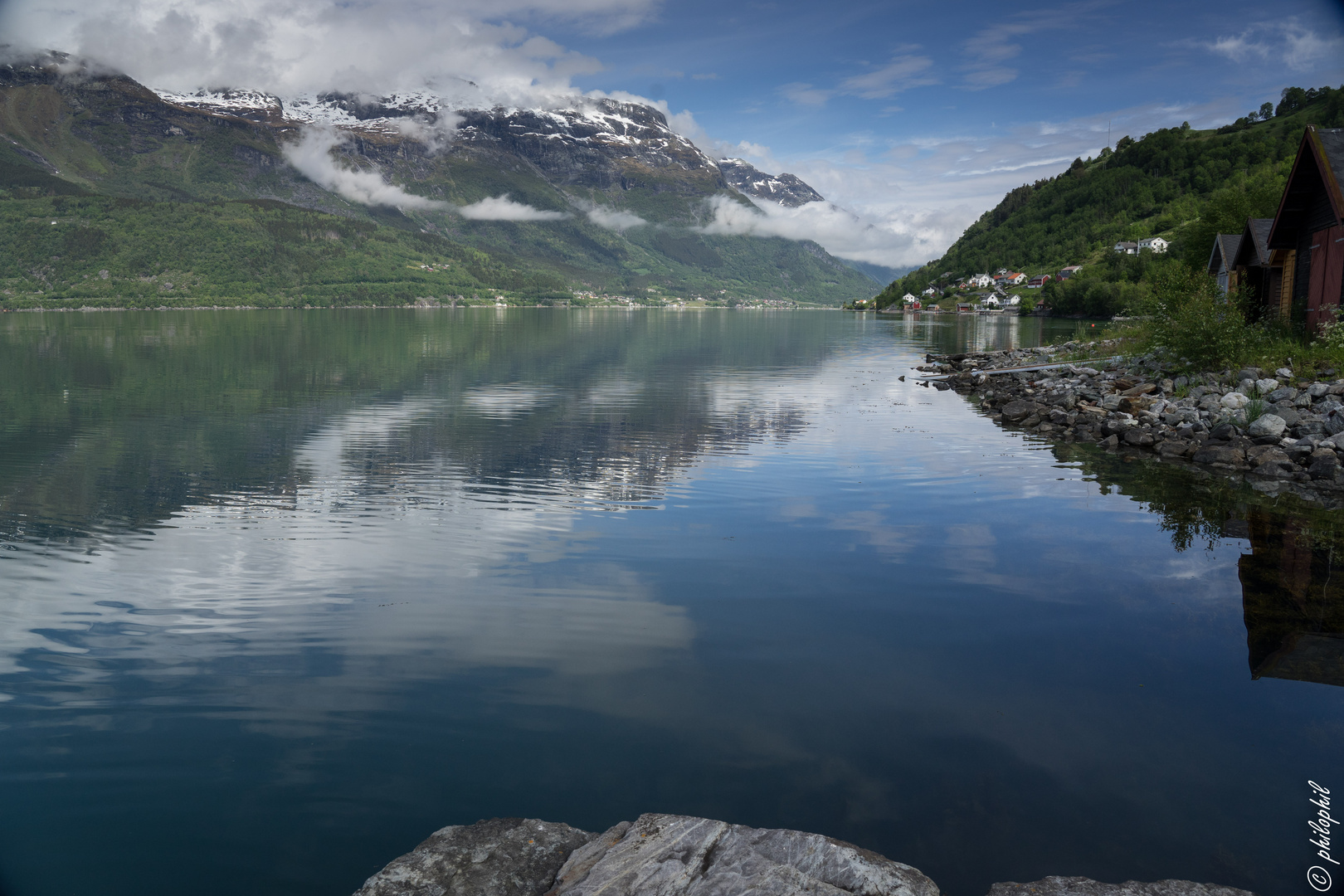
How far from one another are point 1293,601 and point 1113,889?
9841 millimetres

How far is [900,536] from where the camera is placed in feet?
55.9

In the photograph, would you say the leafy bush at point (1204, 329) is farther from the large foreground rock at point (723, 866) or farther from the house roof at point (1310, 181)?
the large foreground rock at point (723, 866)

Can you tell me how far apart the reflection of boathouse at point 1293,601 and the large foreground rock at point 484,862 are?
9.39 metres

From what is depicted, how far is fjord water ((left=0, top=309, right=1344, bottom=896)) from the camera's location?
7305mm

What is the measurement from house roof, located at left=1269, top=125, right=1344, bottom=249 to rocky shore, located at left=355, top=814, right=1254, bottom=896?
34.5 metres

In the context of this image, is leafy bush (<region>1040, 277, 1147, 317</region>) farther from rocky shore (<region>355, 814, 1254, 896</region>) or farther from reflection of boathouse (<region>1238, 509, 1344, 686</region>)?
rocky shore (<region>355, 814, 1254, 896</region>)

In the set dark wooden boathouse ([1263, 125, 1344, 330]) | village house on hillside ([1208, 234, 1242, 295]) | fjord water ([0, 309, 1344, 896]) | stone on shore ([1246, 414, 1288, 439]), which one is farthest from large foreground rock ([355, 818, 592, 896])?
village house on hillside ([1208, 234, 1242, 295])

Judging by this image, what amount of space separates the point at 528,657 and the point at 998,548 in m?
10.1

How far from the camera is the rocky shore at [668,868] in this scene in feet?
17.7

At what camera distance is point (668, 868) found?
18.2 ft

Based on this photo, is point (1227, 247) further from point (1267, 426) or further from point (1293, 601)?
point (1293, 601)

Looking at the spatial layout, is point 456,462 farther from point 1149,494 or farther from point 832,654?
point 1149,494

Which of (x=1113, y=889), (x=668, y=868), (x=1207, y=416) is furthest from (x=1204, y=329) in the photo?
(x=668, y=868)

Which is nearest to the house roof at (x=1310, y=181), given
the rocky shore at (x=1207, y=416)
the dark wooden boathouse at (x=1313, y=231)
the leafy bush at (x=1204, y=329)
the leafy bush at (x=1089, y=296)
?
the dark wooden boathouse at (x=1313, y=231)
